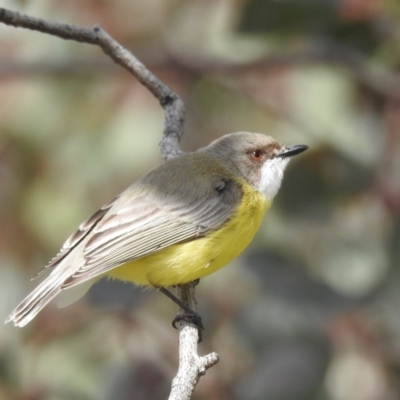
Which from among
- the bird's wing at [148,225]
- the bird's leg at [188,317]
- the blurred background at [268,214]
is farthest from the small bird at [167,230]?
the blurred background at [268,214]

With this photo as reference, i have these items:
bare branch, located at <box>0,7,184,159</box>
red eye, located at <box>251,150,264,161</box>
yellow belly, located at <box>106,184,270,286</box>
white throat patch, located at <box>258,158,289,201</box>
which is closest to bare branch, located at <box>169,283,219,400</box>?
yellow belly, located at <box>106,184,270,286</box>

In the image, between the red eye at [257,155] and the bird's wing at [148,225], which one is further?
the red eye at [257,155]

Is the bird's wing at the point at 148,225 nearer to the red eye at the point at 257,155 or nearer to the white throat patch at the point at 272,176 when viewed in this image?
the white throat patch at the point at 272,176

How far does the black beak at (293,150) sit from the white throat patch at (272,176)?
4 cm

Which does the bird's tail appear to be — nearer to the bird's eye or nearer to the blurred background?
the blurred background

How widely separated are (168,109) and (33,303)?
1.35 meters

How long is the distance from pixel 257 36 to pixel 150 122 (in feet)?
4.16

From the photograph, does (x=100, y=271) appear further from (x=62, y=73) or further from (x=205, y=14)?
(x=205, y=14)

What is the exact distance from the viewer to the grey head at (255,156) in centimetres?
450

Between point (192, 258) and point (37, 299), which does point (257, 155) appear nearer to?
point (192, 258)

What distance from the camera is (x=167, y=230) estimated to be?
4016mm

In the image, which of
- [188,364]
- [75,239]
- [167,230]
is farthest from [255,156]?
[188,364]

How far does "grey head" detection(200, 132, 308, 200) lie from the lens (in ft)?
14.8

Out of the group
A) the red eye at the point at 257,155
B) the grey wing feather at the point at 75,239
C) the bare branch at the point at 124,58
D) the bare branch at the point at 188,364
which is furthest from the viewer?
the red eye at the point at 257,155
